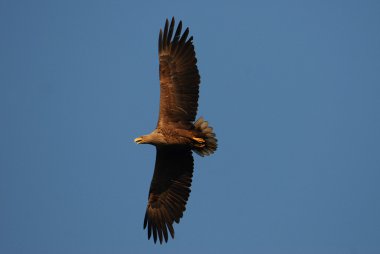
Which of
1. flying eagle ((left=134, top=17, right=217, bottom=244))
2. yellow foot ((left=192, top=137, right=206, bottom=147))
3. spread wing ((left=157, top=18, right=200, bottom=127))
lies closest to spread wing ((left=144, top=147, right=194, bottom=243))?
flying eagle ((left=134, top=17, right=217, bottom=244))

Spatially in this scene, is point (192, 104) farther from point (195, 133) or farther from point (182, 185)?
point (182, 185)

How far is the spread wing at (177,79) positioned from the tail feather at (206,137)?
0.62ft

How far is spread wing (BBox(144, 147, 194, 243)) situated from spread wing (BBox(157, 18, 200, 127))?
0.78 metres

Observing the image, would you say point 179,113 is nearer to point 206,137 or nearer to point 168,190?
point 206,137

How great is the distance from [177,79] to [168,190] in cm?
233

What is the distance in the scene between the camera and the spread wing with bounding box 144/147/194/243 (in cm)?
1357

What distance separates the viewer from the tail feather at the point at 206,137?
13.2 meters

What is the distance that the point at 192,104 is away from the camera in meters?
13.1

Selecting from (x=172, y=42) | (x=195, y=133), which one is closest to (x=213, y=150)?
(x=195, y=133)

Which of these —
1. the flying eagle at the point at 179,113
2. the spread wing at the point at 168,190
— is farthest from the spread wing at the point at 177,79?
the spread wing at the point at 168,190

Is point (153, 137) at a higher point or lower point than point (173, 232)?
higher

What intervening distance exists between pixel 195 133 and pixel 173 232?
2.13 metres

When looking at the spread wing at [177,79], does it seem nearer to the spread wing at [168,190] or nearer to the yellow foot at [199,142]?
the yellow foot at [199,142]

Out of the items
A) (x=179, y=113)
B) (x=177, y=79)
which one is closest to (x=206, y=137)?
(x=179, y=113)
